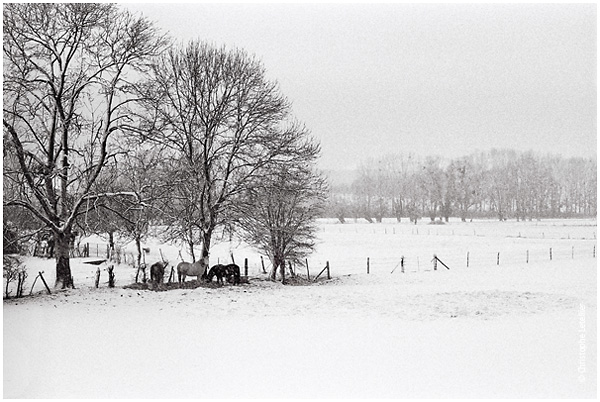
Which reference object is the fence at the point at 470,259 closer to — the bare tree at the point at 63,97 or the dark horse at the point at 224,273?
the dark horse at the point at 224,273

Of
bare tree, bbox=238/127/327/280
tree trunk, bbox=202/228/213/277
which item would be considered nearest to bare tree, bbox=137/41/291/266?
tree trunk, bbox=202/228/213/277

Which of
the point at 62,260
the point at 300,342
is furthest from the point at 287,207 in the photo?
the point at 300,342

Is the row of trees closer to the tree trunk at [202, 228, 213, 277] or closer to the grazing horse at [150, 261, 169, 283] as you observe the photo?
the tree trunk at [202, 228, 213, 277]

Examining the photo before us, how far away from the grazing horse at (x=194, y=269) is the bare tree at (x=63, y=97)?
2577 millimetres

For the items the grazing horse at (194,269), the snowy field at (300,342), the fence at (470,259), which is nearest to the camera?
the snowy field at (300,342)

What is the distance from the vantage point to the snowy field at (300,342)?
202 inches

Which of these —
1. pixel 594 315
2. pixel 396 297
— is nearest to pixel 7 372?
pixel 396 297

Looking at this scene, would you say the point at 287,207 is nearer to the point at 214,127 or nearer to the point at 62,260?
the point at 214,127

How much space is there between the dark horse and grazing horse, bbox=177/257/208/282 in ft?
0.70

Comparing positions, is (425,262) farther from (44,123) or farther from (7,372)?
(7,372)

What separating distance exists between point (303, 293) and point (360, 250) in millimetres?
14522

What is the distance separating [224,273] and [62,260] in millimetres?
3459

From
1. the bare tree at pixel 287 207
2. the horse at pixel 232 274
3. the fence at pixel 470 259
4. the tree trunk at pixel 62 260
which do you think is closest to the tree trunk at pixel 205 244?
the horse at pixel 232 274

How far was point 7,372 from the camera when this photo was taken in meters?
5.57
